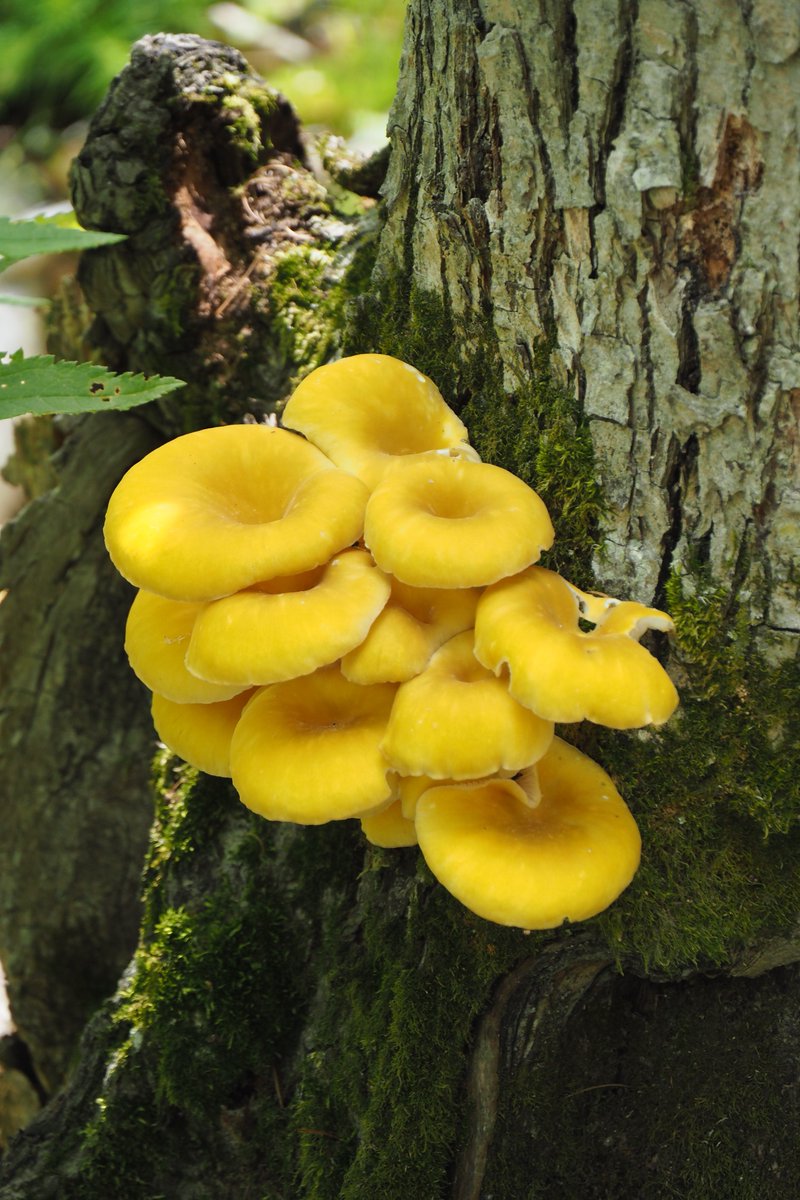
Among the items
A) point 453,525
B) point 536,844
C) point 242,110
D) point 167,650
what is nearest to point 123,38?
point 242,110

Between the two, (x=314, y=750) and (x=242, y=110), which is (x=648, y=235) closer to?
(x=314, y=750)

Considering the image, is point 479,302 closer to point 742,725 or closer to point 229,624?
point 229,624

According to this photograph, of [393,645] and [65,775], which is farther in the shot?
[65,775]

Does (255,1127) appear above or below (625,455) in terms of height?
below

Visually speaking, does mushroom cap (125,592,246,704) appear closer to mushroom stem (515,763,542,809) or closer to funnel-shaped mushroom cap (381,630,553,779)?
funnel-shaped mushroom cap (381,630,553,779)

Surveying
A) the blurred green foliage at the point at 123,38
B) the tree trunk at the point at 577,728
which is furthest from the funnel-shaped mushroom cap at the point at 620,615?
the blurred green foliage at the point at 123,38

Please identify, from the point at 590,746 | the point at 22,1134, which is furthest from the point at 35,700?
the point at 590,746

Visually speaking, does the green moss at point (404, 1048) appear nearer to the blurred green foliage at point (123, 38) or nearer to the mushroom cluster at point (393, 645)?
the mushroom cluster at point (393, 645)
